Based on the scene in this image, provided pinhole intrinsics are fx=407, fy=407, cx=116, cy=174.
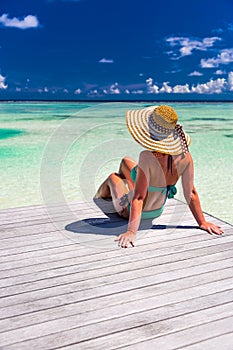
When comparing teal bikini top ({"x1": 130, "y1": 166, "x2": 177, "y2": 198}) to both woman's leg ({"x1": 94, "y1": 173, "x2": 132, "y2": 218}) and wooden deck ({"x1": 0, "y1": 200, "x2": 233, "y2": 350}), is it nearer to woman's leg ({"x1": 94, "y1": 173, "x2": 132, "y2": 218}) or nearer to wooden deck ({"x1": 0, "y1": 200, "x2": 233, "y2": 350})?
woman's leg ({"x1": 94, "y1": 173, "x2": 132, "y2": 218})

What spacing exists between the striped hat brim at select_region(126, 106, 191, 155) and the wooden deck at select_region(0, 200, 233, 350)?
2.16 feet

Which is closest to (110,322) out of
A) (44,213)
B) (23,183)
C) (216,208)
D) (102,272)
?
(102,272)

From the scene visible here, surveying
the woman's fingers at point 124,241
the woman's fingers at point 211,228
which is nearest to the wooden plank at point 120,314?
the woman's fingers at point 124,241

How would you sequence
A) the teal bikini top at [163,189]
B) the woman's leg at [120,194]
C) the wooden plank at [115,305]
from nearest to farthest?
the wooden plank at [115,305] < the teal bikini top at [163,189] < the woman's leg at [120,194]

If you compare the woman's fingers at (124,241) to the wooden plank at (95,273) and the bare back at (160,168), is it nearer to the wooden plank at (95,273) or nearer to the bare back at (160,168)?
the wooden plank at (95,273)

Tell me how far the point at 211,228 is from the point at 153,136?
86 centimetres

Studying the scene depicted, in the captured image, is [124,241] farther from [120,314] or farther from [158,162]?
[120,314]

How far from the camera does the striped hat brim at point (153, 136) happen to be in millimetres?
2615

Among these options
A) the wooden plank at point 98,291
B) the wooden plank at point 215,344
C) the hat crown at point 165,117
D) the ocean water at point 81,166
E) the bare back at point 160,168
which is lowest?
the ocean water at point 81,166

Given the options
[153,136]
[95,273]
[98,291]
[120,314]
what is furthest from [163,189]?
[120,314]

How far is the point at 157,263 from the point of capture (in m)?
2.46

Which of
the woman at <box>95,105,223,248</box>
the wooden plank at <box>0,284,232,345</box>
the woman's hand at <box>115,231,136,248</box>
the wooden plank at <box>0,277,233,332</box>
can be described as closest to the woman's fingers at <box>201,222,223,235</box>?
the woman at <box>95,105,223,248</box>

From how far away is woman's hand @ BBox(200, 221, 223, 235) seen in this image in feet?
9.68

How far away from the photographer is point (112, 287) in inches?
86.0
